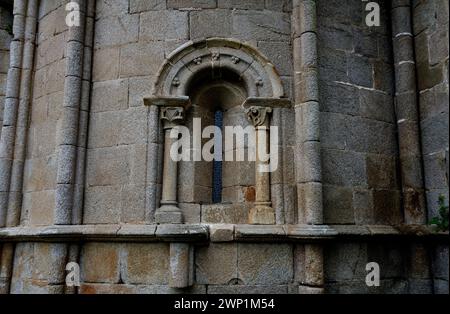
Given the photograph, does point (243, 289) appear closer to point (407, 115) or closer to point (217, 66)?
point (217, 66)

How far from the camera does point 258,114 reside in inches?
185

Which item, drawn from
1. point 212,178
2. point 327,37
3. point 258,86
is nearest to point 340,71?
point 327,37

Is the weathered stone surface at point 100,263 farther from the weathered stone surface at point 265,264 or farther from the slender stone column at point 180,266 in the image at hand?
the weathered stone surface at point 265,264

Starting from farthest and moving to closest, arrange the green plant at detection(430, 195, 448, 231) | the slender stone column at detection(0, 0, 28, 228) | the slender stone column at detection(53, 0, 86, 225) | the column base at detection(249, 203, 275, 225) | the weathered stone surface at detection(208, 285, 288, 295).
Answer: the slender stone column at detection(0, 0, 28, 228), the slender stone column at detection(53, 0, 86, 225), the column base at detection(249, 203, 275, 225), the weathered stone surface at detection(208, 285, 288, 295), the green plant at detection(430, 195, 448, 231)

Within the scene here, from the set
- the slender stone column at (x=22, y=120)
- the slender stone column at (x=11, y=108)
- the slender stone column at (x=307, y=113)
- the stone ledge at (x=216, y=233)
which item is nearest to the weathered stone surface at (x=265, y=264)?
the stone ledge at (x=216, y=233)

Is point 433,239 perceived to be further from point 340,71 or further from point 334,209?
point 340,71

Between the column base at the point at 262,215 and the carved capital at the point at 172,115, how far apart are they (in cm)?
141

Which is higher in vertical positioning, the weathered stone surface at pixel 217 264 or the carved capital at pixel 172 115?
the carved capital at pixel 172 115

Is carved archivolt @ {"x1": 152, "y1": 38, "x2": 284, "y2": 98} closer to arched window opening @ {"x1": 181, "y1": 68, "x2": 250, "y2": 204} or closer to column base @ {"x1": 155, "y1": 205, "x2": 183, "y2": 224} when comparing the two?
arched window opening @ {"x1": 181, "y1": 68, "x2": 250, "y2": 204}

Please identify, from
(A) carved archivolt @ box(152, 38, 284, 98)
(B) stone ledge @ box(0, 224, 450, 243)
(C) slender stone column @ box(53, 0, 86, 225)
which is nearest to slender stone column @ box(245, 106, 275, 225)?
(B) stone ledge @ box(0, 224, 450, 243)

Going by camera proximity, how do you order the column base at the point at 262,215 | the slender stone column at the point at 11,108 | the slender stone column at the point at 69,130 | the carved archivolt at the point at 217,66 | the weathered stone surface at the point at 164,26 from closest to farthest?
the column base at the point at 262,215 → the slender stone column at the point at 69,130 → the carved archivolt at the point at 217,66 → the weathered stone surface at the point at 164,26 → the slender stone column at the point at 11,108

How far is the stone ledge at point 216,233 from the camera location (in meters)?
4.26

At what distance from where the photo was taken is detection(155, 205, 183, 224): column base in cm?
443

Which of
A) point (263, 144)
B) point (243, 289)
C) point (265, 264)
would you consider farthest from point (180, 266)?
point (263, 144)
